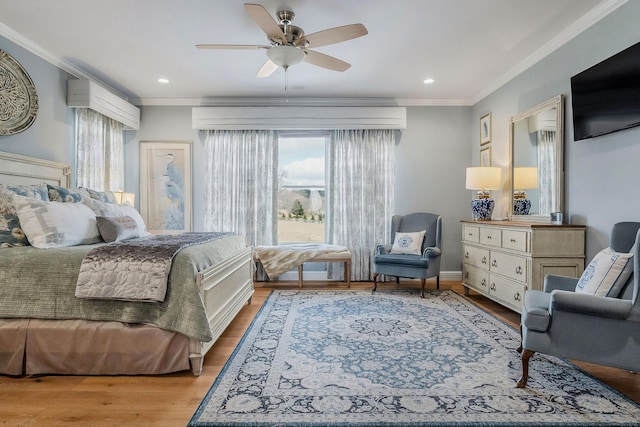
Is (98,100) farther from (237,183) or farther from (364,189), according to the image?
(364,189)

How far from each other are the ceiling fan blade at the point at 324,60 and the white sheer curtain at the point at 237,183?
2139 mm

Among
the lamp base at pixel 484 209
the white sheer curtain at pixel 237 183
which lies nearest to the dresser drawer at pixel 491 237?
the lamp base at pixel 484 209

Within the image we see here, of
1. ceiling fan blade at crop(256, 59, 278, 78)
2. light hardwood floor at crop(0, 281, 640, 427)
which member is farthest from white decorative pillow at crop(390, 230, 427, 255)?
ceiling fan blade at crop(256, 59, 278, 78)

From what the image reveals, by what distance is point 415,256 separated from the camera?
435cm

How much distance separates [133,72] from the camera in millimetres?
4109

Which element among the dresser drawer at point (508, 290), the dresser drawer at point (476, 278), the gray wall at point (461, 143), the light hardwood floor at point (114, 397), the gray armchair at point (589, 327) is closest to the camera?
the light hardwood floor at point (114, 397)

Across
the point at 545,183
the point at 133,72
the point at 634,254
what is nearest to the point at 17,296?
the point at 133,72

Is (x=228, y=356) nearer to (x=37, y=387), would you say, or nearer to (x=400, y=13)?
(x=37, y=387)

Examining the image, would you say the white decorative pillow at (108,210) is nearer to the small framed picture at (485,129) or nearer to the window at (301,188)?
the window at (301,188)

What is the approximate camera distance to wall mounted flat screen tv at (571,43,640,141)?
96.9 inches

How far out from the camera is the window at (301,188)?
534 centimetres

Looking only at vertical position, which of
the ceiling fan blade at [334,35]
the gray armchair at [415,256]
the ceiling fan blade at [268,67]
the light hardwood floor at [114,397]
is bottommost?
the light hardwood floor at [114,397]

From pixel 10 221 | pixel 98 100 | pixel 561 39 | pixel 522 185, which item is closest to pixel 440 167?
pixel 522 185

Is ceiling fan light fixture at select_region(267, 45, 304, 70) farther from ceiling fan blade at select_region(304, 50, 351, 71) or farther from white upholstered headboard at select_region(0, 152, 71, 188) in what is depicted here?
white upholstered headboard at select_region(0, 152, 71, 188)
